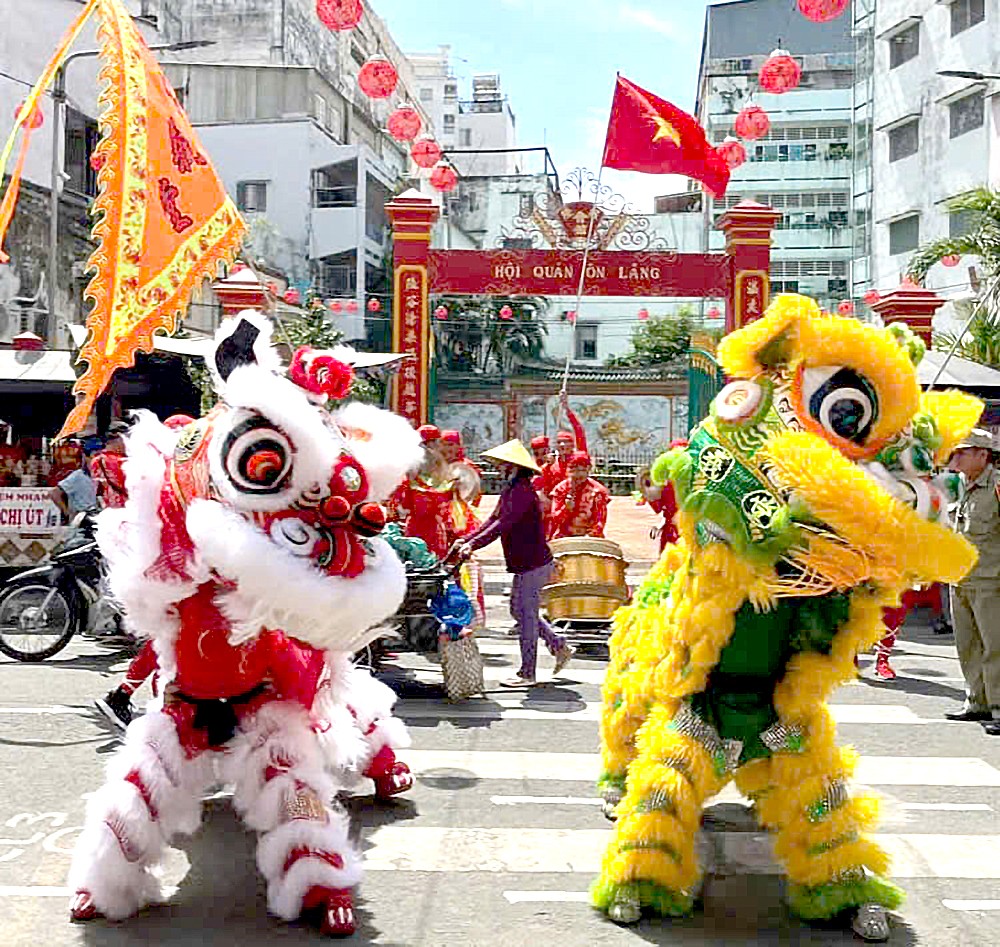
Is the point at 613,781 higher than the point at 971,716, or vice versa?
the point at 613,781

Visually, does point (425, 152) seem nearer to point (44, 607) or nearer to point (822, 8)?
point (822, 8)

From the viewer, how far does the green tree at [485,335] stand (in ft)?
133

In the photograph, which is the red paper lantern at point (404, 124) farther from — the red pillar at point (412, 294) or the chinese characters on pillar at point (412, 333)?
the chinese characters on pillar at point (412, 333)

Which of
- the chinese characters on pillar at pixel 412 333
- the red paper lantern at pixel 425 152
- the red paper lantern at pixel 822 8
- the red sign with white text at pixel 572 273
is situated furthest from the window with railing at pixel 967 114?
the red paper lantern at pixel 822 8

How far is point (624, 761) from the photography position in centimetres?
504

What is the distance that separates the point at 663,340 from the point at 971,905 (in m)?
41.7

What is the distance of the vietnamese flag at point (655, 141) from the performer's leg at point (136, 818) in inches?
376

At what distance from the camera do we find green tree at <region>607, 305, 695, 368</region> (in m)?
44.7

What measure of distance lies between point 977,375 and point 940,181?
22.4m

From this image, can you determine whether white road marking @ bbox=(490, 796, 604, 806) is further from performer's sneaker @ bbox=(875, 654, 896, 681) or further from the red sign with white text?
the red sign with white text

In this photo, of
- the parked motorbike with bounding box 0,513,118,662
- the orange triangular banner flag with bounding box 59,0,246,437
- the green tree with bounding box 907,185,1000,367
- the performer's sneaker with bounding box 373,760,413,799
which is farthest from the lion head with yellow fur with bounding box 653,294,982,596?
the green tree with bounding box 907,185,1000,367

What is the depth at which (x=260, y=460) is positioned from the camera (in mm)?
3871

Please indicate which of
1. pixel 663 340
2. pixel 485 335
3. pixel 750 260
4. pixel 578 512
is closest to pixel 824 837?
pixel 578 512

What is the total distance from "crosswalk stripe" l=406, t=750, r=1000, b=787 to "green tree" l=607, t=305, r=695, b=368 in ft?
124
